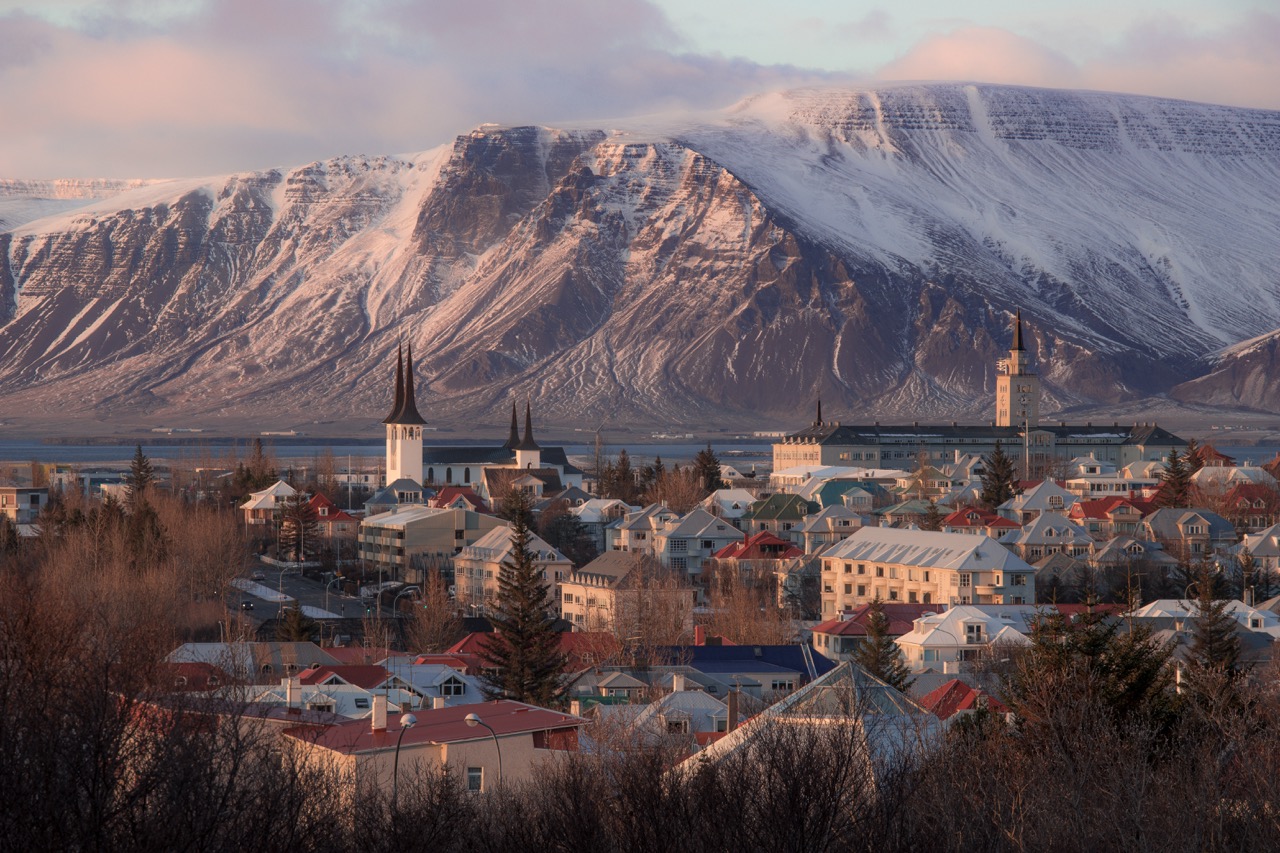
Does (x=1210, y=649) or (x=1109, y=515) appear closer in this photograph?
(x=1210, y=649)

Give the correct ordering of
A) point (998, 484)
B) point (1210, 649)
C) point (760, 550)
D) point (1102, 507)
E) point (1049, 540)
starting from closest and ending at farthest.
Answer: point (1210, 649) < point (760, 550) < point (1049, 540) < point (1102, 507) < point (998, 484)

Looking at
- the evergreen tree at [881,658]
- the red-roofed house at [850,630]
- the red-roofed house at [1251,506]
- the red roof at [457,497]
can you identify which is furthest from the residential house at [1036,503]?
the evergreen tree at [881,658]

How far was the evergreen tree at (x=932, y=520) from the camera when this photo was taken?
431 ft

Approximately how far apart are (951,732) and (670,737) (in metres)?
6.15

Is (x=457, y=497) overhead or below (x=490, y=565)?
overhead

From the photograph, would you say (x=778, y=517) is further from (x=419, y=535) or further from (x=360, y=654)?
(x=360, y=654)

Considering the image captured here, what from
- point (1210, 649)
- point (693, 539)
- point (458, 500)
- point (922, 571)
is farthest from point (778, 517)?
point (1210, 649)

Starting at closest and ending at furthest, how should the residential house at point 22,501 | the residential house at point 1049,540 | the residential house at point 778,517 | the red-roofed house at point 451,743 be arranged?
the red-roofed house at point 451,743
the residential house at point 1049,540
the residential house at point 778,517
the residential house at point 22,501

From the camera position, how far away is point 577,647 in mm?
76688

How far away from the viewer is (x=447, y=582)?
11450cm

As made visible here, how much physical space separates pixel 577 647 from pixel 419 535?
47.6m

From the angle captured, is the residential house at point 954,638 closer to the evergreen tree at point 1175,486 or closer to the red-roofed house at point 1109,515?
the red-roofed house at point 1109,515

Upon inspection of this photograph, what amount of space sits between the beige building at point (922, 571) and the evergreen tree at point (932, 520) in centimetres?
1783

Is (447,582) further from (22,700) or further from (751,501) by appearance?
(22,700)
